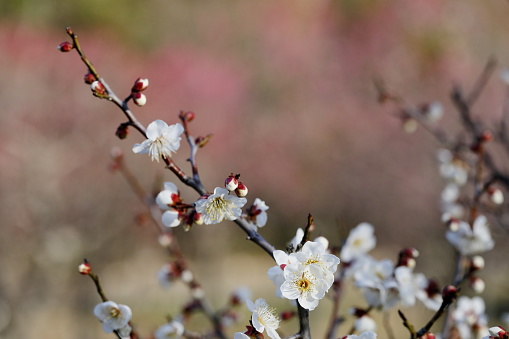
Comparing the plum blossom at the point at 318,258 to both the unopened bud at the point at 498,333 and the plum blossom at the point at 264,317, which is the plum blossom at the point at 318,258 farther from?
the unopened bud at the point at 498,333

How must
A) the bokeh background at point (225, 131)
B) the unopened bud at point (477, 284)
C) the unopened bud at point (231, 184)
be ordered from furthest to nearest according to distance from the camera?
the bokeh background at point (225, 131) → the unopened bud at point (477, 284) → the unopened bud at point (231, 184)

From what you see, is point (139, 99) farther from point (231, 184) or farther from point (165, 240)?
point (165, 240)

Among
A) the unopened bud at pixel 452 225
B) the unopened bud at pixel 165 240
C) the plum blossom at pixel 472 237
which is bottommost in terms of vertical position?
the plum blossom at pixel 472 237

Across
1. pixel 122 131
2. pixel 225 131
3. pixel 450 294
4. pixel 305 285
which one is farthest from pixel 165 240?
pixel 225 131

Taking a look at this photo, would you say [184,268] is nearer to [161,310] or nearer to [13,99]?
[13,99]

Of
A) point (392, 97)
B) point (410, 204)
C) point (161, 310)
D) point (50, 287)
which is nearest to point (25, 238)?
point (50, 287)

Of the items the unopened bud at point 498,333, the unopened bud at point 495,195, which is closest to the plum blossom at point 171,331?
the unopened bud at point 498,333

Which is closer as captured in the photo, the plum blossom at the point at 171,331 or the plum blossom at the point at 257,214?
the plum blossom at the point at 257,214
